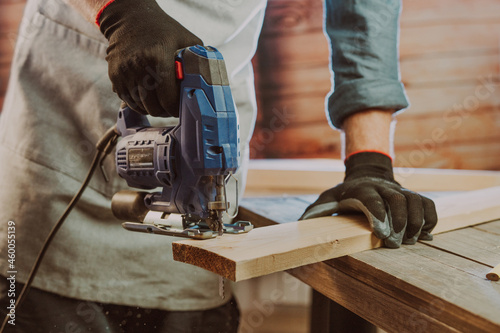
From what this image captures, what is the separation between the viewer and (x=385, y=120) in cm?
118

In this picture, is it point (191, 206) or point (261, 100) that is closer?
point (191, 206)

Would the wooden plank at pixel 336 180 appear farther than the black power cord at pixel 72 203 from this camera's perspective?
Yes

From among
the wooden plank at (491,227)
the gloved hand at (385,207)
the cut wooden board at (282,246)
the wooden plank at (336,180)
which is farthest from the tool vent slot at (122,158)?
the wooden plank at (336,180)

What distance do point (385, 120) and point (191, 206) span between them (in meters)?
0.58

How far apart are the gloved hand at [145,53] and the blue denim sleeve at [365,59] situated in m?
0.49

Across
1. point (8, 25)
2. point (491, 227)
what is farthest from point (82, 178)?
point (8, 25)

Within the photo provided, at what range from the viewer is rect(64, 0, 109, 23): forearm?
0.89 m

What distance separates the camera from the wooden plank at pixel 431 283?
0.62 m

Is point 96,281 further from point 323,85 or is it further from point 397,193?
point 323,85

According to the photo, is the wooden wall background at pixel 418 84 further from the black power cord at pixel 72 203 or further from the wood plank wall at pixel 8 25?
the black power cord at pixel 72 203

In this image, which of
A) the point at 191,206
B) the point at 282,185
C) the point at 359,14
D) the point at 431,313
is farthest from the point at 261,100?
the point at 431,313

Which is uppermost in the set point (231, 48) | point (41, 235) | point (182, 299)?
point (231, 48)

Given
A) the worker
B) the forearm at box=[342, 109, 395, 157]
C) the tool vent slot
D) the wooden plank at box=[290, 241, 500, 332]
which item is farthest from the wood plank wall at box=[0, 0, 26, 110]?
the wooden plank at box=[290, 241, 500, 332]

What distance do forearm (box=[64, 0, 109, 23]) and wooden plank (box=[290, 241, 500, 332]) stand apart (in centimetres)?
67
